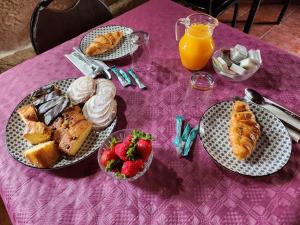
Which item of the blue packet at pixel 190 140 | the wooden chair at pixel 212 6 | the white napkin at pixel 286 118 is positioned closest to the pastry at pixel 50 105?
the blue packet at pixel 190 140

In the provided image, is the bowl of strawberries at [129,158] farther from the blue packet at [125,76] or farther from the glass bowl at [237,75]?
the glass bowl at [237,75]

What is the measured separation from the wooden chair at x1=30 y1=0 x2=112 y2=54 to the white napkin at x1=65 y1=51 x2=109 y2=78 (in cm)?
24

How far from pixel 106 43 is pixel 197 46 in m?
0.34

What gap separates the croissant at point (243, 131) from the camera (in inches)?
25.9

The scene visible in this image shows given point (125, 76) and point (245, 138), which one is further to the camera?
point (125, 76)

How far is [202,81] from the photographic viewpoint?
0.85 meters

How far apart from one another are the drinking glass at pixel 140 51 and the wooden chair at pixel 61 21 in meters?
0.33

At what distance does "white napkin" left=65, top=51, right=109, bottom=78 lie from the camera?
2.96ft

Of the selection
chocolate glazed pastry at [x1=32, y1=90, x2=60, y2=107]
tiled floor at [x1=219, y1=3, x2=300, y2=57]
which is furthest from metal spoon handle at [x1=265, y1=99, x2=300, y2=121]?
tiled floor at [x1=219, y1=3, x2=300, y2=57]

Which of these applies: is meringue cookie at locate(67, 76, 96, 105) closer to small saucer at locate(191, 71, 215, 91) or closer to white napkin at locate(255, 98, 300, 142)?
small saucer at locate(191, 71, 215, 91)

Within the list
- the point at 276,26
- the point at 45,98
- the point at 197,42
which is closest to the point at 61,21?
the point at 45,98

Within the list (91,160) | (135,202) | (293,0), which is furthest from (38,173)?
(293,0)

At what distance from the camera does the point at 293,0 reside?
266cm

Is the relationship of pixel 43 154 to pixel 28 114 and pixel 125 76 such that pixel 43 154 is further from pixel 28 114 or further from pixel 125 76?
pixel 125 76
